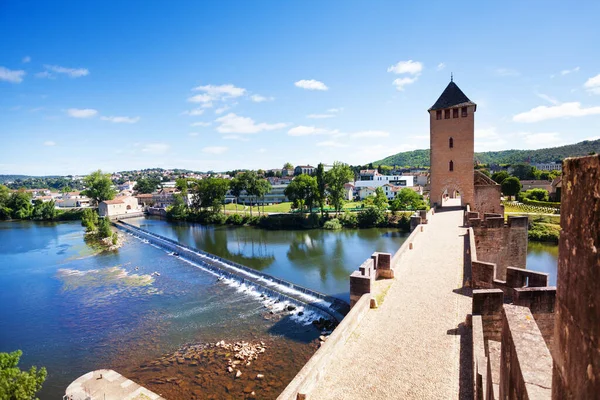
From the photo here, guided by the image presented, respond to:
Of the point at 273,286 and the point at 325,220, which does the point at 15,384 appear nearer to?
the point at 273,286

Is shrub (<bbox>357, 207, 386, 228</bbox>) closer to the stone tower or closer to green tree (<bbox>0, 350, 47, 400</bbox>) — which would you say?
the stone tower

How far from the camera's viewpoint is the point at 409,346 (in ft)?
24.3

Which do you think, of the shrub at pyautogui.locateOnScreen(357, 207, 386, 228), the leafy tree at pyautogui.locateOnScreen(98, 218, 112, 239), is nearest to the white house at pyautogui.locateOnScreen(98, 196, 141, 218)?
the leafy tree at pyautogui.locateOnScreen(98, 218, 112, 239)

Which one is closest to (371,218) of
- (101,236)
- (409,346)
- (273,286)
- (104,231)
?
(273,286)

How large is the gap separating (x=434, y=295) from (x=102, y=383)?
39.5 ft

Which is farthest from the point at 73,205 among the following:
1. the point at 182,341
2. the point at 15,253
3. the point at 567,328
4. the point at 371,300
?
the point at 567,328

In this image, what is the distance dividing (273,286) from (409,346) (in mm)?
14967

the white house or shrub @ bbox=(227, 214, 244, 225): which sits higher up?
the white house

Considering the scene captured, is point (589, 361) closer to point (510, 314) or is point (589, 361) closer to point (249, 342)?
point (510, 314)

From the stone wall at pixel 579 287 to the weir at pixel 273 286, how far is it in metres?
15.3

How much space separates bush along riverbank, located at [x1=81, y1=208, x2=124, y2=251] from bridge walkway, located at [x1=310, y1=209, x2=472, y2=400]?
35.2m

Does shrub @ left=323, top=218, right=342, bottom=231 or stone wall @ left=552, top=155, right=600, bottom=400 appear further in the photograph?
shrub @ left=323, top=218, right=342, bottom=231

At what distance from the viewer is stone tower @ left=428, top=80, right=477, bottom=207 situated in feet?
68.0

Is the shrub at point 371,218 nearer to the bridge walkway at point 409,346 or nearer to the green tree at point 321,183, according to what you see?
the green tree at point 321,183
